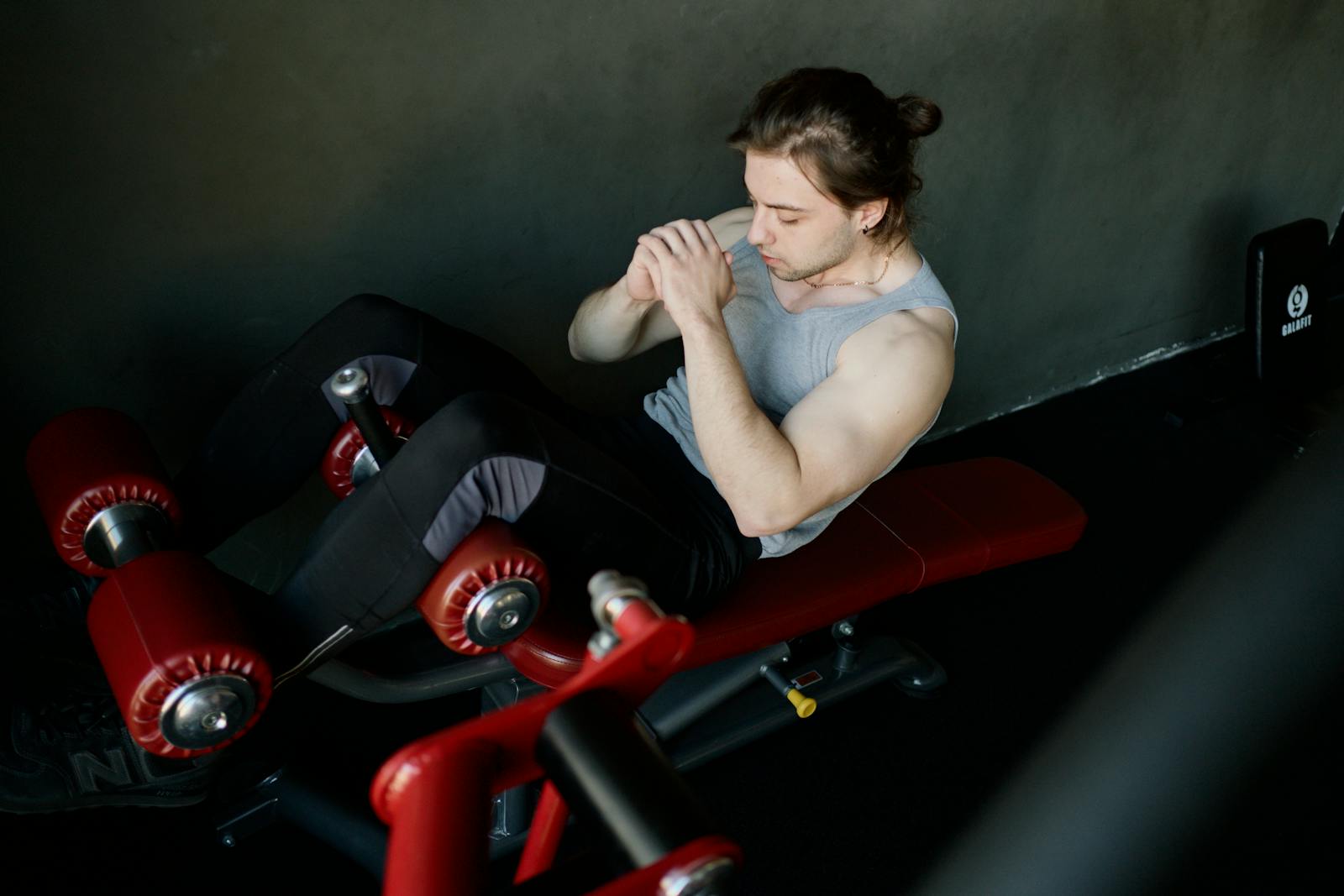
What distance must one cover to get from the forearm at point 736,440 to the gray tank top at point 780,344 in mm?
108

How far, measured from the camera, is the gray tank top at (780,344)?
143cm

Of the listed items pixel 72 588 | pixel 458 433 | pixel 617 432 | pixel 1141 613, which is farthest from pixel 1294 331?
pixel 72 588

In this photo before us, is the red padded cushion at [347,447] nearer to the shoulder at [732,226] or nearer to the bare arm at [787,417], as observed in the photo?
the bare arm at [787,417]

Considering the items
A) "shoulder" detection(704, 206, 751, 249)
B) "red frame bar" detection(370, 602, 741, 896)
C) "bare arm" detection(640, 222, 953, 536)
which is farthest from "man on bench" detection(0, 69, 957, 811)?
"red frame bar" detection(370, 602, 741, 896)

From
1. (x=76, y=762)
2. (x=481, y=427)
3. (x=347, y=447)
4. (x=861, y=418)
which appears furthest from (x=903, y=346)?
(x=76, y=762)

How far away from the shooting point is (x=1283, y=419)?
2625 millimetres

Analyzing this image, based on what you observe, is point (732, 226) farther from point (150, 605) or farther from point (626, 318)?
point (150, 605)

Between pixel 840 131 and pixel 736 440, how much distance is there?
44cm

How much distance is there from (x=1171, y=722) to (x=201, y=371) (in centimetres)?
146

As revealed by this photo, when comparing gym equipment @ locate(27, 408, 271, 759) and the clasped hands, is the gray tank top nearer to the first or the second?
the clasped hands

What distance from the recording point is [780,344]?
1.51 m

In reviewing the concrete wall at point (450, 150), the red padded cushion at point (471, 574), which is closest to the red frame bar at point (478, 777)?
the red padded cushion at point (471, 574)

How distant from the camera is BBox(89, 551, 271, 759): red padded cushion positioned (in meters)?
0.99

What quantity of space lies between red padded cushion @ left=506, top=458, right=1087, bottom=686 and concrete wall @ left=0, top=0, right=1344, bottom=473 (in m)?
0.61
